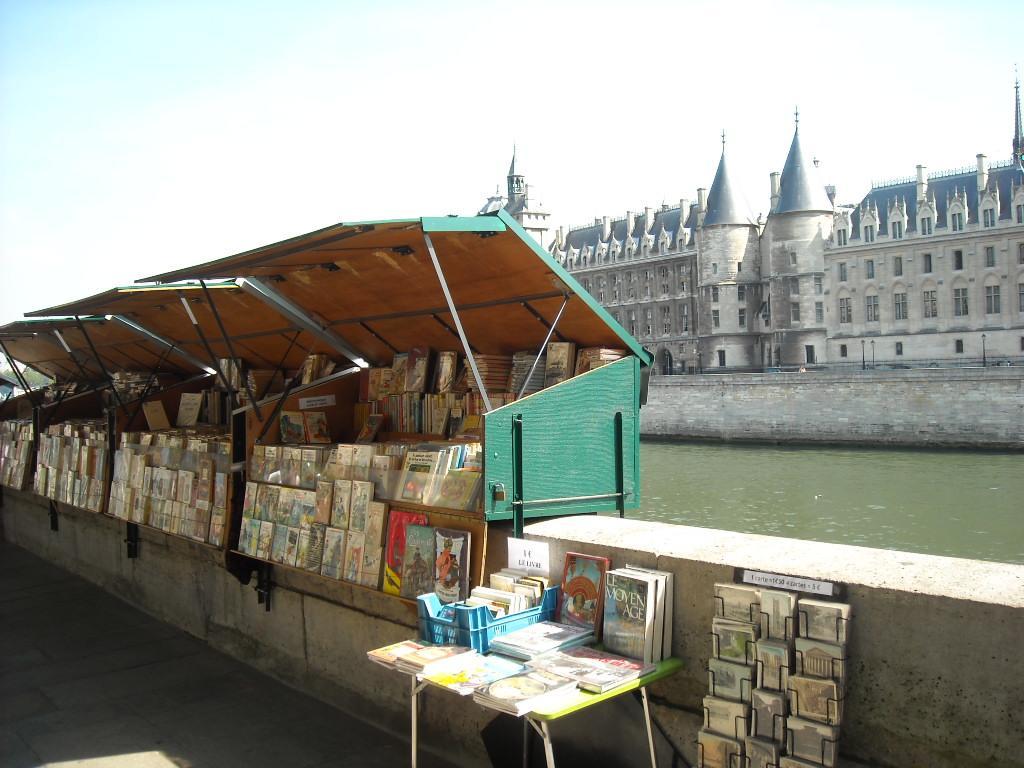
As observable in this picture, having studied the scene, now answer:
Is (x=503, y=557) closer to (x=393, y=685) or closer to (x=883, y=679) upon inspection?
(x=393, y=685)

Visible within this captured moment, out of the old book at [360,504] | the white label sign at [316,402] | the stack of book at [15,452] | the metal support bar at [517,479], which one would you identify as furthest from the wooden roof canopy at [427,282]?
the stack of book at [15,452]

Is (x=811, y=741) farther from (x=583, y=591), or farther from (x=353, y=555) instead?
(x=353, y=555)

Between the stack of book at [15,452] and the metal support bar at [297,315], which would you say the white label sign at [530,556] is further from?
the stack of book at [15,452]

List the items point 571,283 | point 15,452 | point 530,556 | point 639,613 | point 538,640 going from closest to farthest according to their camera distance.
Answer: point 639,613
point 538,640
point 530,556
point 571,283
point 15,452

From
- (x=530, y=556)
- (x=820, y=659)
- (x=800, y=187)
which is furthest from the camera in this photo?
(x=800, y=187)

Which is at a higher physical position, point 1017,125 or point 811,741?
point 1017,125

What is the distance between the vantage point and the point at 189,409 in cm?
793

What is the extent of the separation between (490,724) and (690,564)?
3.64 ft

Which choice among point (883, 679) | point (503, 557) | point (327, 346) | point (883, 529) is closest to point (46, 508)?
point (327, 346)

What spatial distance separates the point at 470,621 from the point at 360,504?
1276mm

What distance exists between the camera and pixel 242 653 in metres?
5.70

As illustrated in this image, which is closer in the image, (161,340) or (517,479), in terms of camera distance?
(517,479)

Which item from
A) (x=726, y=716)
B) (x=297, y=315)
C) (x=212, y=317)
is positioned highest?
(x=212, y=317)

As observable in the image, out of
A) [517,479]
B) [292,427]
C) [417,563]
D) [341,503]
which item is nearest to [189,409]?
[292,427]
